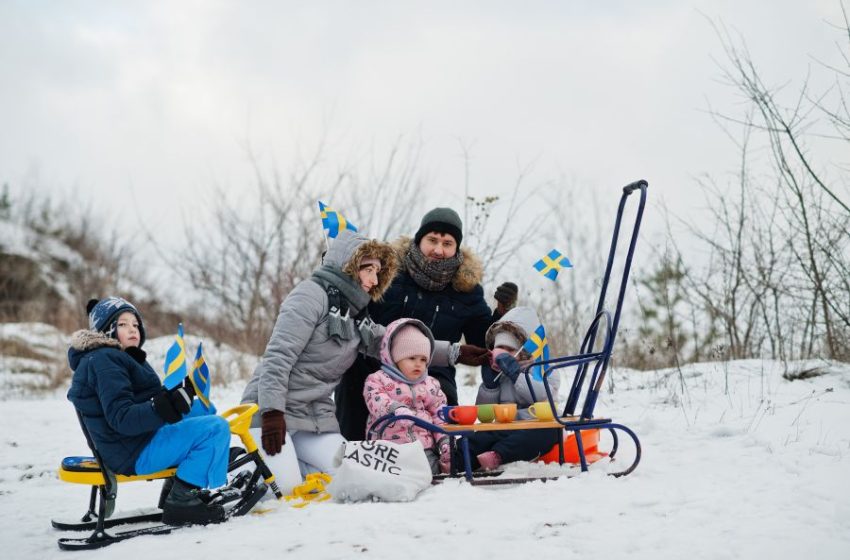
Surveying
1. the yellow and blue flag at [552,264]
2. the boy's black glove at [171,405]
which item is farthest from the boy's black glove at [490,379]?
the boy's black glove at [171,405]

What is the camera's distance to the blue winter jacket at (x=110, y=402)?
10.4 ft

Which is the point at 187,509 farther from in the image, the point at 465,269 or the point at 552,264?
the point at 552,264

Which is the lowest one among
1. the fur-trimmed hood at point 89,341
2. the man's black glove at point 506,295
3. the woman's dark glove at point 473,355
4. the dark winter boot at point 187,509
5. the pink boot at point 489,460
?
the dark winter boot at point 187,509

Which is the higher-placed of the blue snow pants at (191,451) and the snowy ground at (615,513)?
the blue snow pants at (191,451)

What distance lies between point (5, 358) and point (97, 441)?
10.8 metres

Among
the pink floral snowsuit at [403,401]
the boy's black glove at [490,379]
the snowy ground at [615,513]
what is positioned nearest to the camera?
the snowy ground at [615,513]

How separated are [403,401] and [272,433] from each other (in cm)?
83

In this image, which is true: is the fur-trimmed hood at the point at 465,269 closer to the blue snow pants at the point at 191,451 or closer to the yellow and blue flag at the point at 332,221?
the yellow and blue flag at the point at 332,221

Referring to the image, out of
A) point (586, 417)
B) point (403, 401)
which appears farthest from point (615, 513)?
point (403, 401)

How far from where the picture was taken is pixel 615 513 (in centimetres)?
307

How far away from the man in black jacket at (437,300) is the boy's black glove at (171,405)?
5.33 ft

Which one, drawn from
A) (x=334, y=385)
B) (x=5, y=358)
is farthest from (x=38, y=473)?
(x=5, y=358)

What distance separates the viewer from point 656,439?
4676 mm

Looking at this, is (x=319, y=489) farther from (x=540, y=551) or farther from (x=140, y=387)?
(x=540, y=551)
